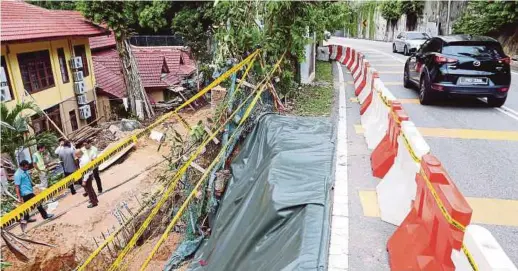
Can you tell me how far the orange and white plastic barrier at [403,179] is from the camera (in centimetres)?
373

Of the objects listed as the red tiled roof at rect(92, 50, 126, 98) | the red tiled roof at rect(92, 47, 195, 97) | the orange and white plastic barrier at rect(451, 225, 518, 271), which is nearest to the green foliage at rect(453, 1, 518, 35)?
the red tiled roof at rect(92, 47, 195, 97)

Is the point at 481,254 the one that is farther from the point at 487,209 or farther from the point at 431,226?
the point at 487,209

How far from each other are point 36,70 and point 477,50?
16.8m

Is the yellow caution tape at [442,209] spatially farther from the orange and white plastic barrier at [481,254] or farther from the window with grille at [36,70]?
the window with grille at [36,70]

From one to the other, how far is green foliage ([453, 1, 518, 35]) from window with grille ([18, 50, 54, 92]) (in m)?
21.8

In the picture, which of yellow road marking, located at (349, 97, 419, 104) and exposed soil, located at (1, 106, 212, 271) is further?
yellow road marking, located at (349, 97, 419, 104)

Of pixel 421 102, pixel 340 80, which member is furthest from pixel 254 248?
pixel 340 80

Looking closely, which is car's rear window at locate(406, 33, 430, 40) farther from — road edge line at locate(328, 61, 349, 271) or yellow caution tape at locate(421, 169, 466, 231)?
yellow caution tape at locate(421, 169, 466, 231)

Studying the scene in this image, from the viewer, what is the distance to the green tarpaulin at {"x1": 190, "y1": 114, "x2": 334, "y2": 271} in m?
3.51

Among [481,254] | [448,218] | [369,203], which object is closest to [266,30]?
[369,203]

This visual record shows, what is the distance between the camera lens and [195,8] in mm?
25062

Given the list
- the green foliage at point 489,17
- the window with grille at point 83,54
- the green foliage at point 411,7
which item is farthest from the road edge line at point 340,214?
the green foliage at point 411,7

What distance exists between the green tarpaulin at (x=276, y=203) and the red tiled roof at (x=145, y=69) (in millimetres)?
19475

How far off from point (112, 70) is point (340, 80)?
18.9 m
